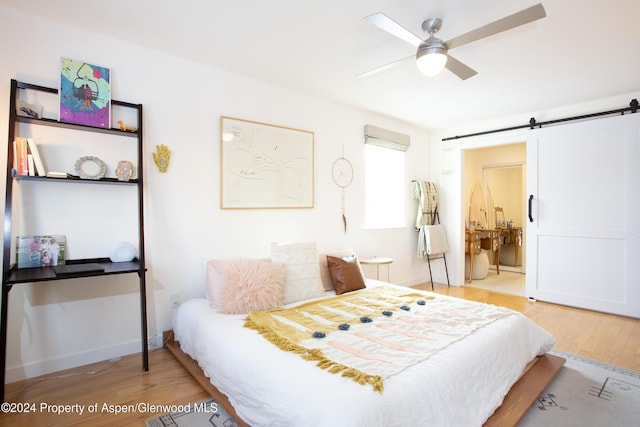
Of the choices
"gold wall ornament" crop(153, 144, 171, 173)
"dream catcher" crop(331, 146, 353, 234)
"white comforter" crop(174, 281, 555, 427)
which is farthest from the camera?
"dream catcher" crop(331, 146, 353, 234)

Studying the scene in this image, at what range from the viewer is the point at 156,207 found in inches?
106

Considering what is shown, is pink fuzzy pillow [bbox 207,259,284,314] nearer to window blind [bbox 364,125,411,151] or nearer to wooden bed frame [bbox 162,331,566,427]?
wooden bed frame [bbox 162,331,566,427]

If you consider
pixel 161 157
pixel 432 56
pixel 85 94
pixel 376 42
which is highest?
pixel 376 42

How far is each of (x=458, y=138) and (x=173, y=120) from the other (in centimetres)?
404

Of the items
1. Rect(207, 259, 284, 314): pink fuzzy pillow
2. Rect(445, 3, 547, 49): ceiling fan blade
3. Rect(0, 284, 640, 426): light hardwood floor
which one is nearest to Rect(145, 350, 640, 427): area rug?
Rect(0, 284, 640, 426): light hardwood floor

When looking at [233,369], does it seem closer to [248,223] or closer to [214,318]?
[214,318]

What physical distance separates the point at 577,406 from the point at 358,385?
62.5 inches

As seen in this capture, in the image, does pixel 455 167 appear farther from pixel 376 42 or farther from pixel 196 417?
pixel 196 417

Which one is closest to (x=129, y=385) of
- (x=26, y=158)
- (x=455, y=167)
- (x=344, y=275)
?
(x=26, y=158)

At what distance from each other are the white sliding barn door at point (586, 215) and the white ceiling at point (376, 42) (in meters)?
0.54

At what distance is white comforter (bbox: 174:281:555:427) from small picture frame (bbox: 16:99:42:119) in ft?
5.73

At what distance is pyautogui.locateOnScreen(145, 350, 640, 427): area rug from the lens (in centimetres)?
179

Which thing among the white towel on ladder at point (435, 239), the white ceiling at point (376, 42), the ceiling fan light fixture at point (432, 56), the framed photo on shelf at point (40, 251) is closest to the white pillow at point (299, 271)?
the framed photo on shelf at point (40, 251)

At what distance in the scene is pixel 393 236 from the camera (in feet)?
15.3
